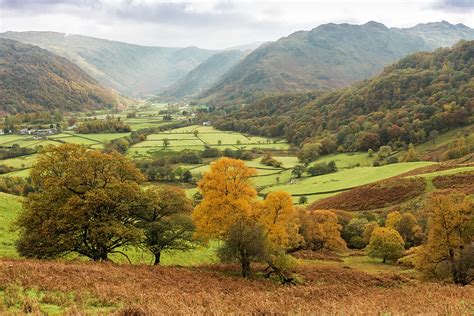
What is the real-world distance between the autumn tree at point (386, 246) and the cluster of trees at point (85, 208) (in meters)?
32.6

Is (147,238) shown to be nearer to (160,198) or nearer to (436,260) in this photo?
(160,198)

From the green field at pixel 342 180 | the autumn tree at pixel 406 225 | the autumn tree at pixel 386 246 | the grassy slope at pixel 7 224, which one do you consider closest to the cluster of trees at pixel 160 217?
the grassy slope at pixel 7 224

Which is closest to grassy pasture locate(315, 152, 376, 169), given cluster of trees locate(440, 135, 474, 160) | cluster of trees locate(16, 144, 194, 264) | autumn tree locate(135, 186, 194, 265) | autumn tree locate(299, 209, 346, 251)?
cluster of trees locate(440, 135, 474, 160)

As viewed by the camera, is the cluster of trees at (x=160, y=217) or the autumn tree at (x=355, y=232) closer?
the cluster of trees at (x=160, y=217)

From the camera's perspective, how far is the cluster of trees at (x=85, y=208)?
29.7 meters

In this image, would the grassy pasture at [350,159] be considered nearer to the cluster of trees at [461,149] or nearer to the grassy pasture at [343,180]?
the cluster of trees at [461,149]

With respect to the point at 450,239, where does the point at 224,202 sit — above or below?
above

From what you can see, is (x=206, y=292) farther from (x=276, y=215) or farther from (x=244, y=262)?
(x=276, y=215)

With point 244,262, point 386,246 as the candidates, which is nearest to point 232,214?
point 244,262

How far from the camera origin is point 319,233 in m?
61.5

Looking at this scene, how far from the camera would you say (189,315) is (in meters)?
12.3

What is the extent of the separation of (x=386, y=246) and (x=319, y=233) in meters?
10.6

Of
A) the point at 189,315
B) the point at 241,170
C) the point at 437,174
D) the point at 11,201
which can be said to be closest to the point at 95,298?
the point at 189,315

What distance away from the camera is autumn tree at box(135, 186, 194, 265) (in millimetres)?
34500
